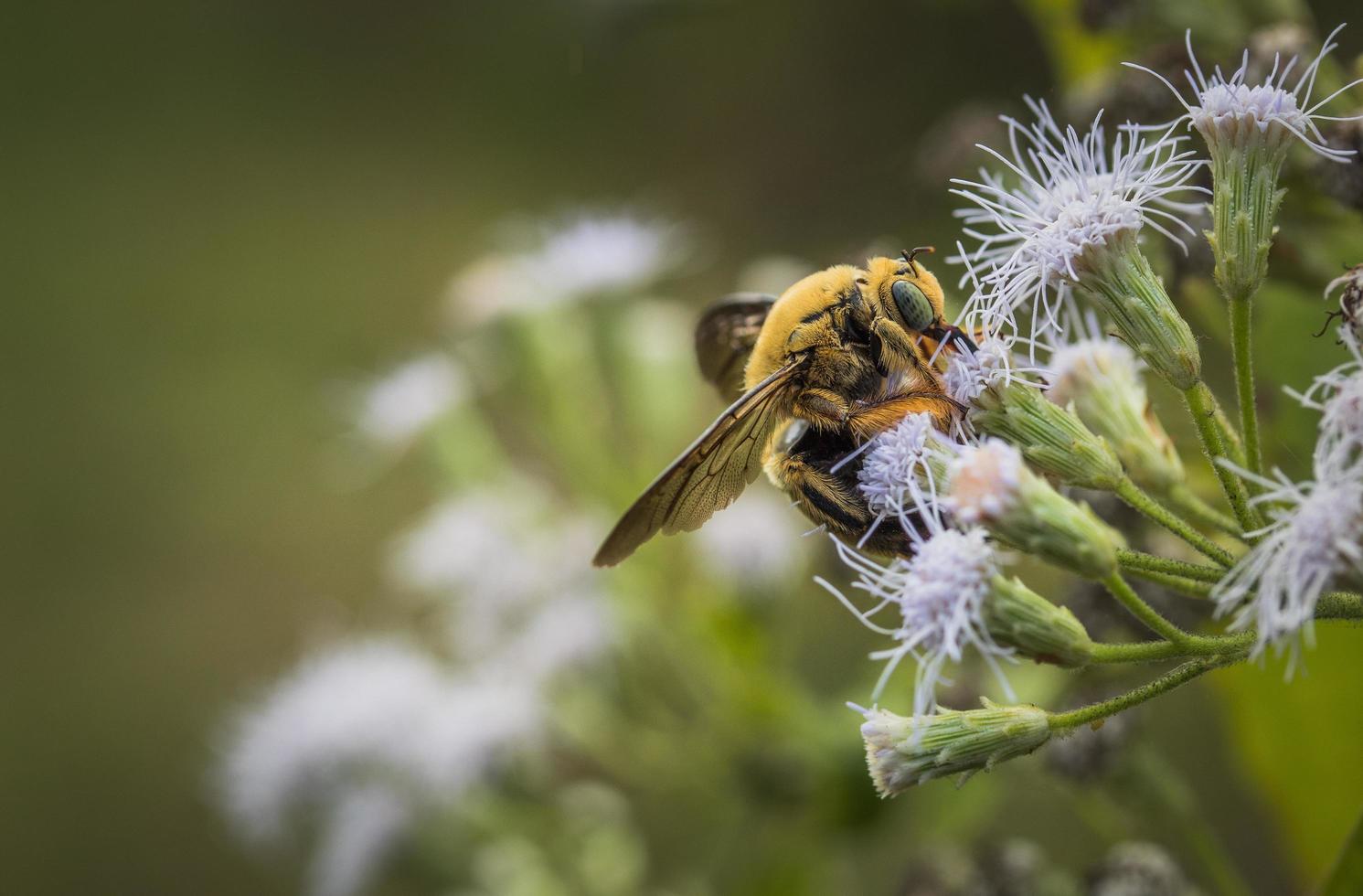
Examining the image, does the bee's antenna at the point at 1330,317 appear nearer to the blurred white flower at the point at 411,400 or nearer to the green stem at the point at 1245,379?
the green stem at the point at 1245,379

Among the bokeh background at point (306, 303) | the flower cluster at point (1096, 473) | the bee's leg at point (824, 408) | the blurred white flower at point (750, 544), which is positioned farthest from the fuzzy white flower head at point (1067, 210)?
the bokeh background at point (306, 303)

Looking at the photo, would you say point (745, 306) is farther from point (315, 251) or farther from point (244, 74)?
point (244, 74)

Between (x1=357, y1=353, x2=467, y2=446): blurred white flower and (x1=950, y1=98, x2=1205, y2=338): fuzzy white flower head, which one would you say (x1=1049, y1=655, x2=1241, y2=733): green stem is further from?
(x1=357, y1=353, x2=467, y2=446): blurred white flower

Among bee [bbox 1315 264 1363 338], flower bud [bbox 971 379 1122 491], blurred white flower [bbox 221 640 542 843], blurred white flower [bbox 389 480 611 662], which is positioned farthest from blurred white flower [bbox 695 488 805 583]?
bee [bbox 1315 264 1363 338]

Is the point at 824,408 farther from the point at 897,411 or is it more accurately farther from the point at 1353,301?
the point at 1353,301

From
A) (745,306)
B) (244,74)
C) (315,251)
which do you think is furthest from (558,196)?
(745,306)

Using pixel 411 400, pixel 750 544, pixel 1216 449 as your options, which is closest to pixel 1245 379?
pixel 1216 449
